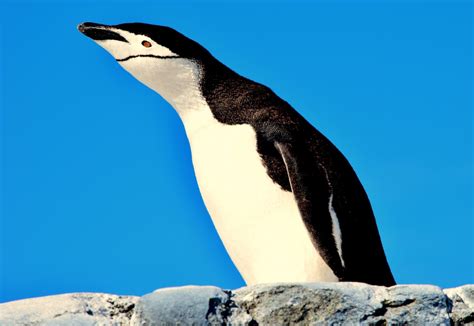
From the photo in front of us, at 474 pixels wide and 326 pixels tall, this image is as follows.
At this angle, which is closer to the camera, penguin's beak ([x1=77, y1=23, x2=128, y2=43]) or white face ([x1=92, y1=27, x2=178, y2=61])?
white face ([x1=92, y1=27, x2=178, y2=61])

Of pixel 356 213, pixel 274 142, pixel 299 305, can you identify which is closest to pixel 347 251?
pixel 356 213

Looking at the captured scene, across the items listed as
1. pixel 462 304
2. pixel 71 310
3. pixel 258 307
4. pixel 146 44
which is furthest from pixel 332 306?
pixel 146 44

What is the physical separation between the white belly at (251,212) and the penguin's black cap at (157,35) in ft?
1.37

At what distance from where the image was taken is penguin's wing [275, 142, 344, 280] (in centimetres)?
411

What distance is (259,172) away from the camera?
424cm

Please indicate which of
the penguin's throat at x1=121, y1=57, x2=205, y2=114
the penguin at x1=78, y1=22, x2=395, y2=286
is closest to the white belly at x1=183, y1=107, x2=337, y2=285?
the penguin at x1=78, y1=22, x2=395, y2=286

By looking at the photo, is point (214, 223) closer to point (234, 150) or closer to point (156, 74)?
point (234, 150)

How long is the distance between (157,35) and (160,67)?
0.56 ft

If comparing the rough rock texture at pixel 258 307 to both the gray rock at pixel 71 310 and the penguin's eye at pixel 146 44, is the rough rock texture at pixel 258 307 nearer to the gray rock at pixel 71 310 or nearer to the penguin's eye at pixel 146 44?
the gray rock at pixel 71 310

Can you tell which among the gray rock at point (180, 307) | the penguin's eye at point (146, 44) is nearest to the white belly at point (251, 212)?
the penguin's eye at point (146, 44)

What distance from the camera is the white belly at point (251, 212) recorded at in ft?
13.6

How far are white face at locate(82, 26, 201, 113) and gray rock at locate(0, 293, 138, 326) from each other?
1.82m

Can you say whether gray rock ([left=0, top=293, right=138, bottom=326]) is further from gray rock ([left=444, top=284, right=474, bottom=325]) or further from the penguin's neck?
the penguin's neck

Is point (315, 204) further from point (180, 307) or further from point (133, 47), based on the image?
Answer: point (180, 307)
